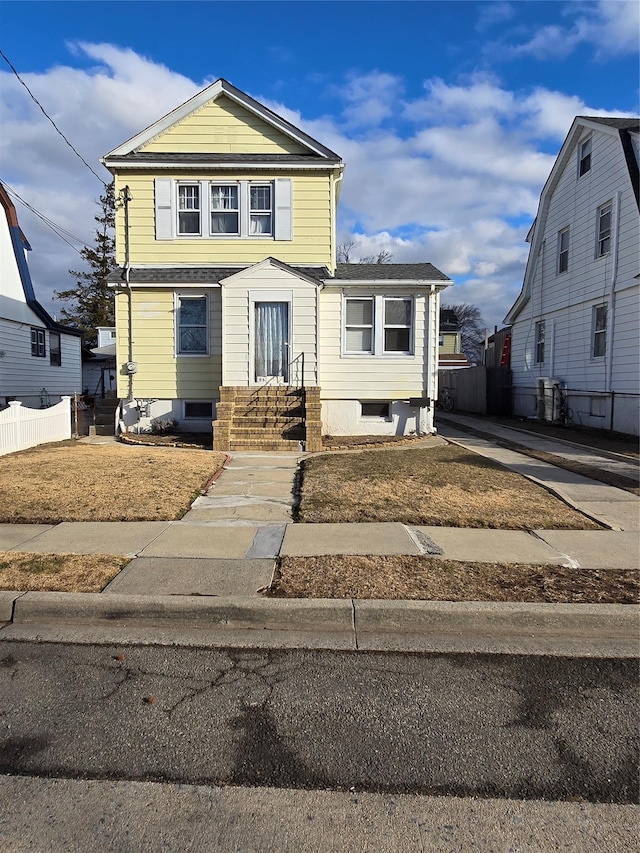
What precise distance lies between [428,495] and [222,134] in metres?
12.2

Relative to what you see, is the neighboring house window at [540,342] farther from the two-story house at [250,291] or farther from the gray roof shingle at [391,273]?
the two-story house at [250,291]

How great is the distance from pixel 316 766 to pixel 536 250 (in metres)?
21.2

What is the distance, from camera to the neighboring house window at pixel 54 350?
2247 cm

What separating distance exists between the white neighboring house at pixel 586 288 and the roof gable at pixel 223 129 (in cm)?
862

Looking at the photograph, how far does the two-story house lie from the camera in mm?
13102

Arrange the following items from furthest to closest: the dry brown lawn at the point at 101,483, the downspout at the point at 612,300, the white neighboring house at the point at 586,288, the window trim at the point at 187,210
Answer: the downspout at the point at 612,300
the white neighboring house at the point at 586,288
the window trim at the point at 187,210
the dry brown lawn at the point at 101,483

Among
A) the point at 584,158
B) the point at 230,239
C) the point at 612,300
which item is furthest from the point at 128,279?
the point at 584,158

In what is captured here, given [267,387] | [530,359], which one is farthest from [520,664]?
[530,359]

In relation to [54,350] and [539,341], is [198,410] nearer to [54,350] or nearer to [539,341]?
[54,350]

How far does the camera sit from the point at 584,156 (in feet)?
56.8

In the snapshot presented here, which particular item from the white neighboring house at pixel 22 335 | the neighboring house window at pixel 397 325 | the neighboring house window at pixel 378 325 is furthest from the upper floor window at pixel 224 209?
the white neighboring house at pixel 22 335

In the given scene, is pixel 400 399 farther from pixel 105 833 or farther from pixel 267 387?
pixel 105 833

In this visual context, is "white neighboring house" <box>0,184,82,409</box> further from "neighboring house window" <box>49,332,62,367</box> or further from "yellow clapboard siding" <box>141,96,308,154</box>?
"yellow clapboard siding" <box>141,96,308,154</box>

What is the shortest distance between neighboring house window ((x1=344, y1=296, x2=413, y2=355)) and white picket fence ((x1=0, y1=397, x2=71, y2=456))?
713cm
